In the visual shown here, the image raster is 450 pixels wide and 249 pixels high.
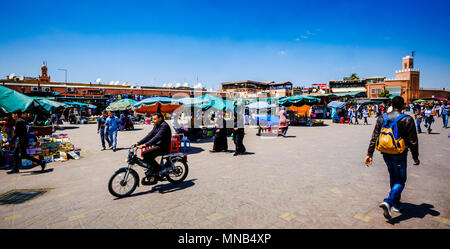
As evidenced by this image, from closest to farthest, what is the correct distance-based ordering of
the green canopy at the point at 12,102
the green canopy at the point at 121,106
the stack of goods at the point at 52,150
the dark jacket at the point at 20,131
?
1. the dark jacket at the point at 20,131
2. the green canopy at the point at 12,102
3. the stack of goods at the point at 52,150
4. the green canopy at the point at 121,106

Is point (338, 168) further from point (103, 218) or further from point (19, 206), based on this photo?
point (19, 206)

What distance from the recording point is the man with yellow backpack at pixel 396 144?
3.39m

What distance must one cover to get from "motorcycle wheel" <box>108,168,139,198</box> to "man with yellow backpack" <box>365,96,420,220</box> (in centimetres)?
473

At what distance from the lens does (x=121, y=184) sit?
15.9 ft

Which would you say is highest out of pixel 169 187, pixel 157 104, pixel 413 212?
pixel 157 104

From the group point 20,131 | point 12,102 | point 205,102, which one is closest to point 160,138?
point 20,131

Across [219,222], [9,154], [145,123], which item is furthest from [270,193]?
[145,123]

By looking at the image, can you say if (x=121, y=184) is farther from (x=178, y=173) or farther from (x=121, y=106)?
(x=121, y=106)

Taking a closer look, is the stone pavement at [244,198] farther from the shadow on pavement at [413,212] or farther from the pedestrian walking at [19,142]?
the pedestrian walking at [19,142]

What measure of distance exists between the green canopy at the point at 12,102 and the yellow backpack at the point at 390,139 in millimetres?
9862

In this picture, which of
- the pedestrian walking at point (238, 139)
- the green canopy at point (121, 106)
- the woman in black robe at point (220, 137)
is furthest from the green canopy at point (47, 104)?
the pedestrian walking at point (238, 139)

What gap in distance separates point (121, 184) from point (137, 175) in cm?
37

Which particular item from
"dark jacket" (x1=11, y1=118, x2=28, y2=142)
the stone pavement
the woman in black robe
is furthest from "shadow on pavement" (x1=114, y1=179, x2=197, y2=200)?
"dark jacket" (x1=11, y1=118, x2=28, y2=142)
